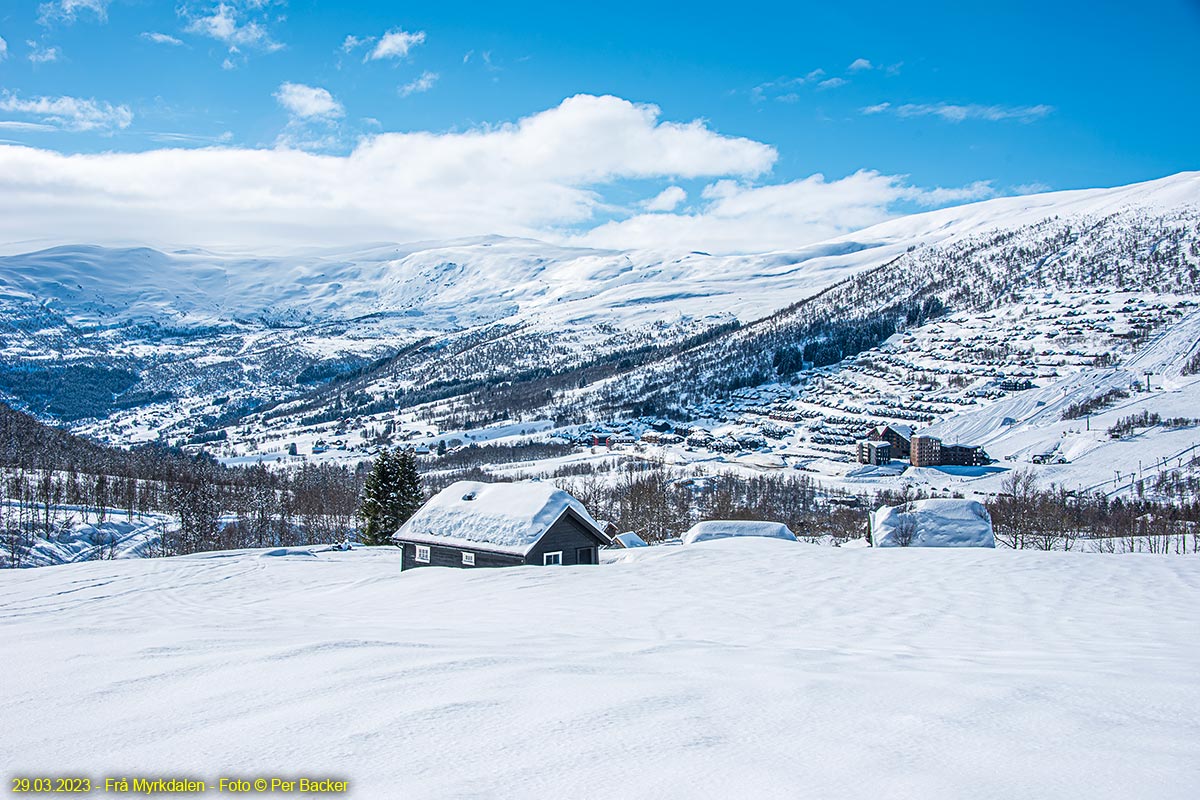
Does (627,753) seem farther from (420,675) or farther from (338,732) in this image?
(420,675)

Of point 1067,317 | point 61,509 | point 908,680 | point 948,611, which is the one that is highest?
point 1067,317

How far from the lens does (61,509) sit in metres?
79.9

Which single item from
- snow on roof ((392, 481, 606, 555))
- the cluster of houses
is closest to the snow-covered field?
snow on roof ((392, 481, 606, 555))

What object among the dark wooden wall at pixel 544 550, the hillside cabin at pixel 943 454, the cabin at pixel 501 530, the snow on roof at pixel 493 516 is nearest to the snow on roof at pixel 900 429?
the hillside cabin at pixel 943 454

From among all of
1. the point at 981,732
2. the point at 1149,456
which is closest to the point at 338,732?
the point at 981,732

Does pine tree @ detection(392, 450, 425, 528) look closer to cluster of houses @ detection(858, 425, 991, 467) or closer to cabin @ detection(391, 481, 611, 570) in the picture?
cabin @ detection(391, 481, 611, 570)

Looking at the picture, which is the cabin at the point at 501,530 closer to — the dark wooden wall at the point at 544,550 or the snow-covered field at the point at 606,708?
the dark wooden wall at the point at 544,550

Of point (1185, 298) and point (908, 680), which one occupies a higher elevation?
point (1185, 298)

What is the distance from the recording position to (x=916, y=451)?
359 feet

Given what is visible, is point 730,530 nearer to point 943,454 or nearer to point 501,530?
point 501,530

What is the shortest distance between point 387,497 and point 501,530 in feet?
64.8

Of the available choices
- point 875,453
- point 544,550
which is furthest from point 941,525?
point 875,453

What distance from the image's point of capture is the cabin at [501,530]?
24688 millimetres

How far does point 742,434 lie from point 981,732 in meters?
136
